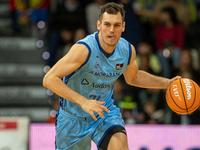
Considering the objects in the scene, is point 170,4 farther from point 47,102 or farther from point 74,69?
point 74,69

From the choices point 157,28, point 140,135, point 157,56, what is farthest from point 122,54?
point 157,28

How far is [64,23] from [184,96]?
451cm

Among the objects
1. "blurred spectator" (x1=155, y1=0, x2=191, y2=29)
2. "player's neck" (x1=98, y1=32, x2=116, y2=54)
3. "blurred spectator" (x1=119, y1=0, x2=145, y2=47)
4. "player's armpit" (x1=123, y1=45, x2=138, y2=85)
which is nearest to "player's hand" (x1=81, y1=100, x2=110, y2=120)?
"player's neck" (x1=98, y1=32, x2=116, y2=54)

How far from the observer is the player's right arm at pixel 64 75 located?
2.93m

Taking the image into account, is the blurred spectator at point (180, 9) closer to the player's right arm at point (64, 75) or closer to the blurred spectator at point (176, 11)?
the blurred spectator at point (176, 11)

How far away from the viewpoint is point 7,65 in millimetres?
7812

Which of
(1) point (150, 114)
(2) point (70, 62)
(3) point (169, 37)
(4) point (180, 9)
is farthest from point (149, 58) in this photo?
(2) point (70, 62)

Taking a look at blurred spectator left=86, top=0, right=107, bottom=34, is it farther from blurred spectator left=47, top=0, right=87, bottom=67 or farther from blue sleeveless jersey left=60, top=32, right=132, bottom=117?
blue sleeveless jersey left=60, top=32, right=132, bottom=117

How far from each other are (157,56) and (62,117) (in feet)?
13.1

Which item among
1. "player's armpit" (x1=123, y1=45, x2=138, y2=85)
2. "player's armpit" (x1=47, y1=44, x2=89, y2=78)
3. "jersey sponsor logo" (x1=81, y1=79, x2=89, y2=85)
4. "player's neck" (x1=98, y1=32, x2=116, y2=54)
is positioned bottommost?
"jersey sponsor logo" (x1=81, y1=79, x2=89, y2=85)

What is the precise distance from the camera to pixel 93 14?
7375 millimetres

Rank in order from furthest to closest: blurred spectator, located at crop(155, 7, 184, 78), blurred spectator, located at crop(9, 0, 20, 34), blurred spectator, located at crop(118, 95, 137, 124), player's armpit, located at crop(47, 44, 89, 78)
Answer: blurred spectator, located at crop(9, 0, 20, 34)
blurred spectator, located at crop(155, 7, 184, 78)
blurred spectator, located at crop(118, 95, 137, 124)
player's armpit, located at crop(47, 44, 89, 78)

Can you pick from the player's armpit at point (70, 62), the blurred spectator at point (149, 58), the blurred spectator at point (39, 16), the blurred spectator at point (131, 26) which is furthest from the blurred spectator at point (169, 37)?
the player's armpit at point (70, 62)

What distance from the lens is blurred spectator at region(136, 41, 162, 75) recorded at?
6803mm
